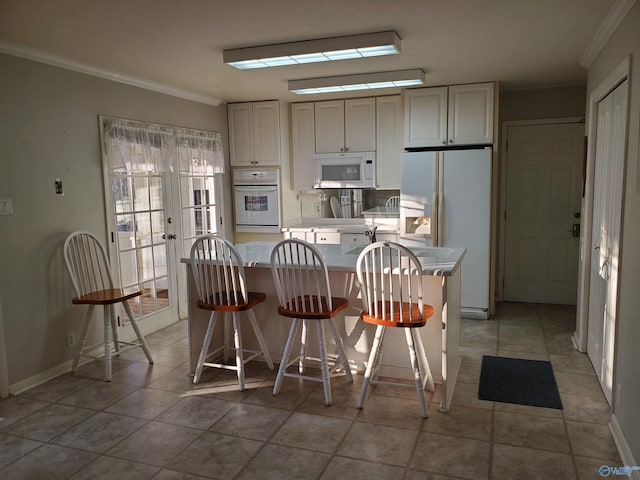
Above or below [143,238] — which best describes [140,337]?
below

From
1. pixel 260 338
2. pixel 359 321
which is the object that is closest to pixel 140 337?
pixel 260 338

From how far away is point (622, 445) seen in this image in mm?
2551

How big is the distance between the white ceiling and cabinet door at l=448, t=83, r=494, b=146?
0.40m

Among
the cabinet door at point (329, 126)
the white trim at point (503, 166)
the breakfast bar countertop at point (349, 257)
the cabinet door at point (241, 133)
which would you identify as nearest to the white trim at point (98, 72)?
the cabinet door at point (241, 133)

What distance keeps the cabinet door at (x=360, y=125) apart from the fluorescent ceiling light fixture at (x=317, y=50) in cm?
190

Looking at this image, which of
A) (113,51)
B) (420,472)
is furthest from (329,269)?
(113,51)

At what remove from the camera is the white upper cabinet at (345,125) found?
18.1ft

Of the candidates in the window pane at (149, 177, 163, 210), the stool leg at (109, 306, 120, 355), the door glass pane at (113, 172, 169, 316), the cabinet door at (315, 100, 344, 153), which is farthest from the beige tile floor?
the cabinet door at (315, 100, 344, 153)

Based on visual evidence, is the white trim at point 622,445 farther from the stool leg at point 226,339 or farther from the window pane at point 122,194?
the window pane at point 122,194

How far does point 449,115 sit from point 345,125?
1162 mm

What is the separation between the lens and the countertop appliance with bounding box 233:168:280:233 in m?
5.79

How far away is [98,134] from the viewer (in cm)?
411

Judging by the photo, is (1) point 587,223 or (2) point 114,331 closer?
(1) point 587,223

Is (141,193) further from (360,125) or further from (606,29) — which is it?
(606,29)
